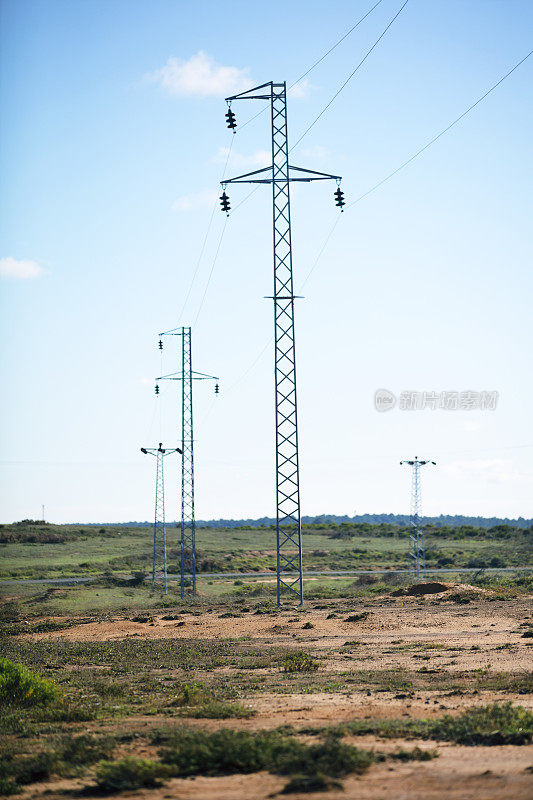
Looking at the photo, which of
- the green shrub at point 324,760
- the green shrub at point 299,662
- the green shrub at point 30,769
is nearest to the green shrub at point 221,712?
the green shrub at point 30,769

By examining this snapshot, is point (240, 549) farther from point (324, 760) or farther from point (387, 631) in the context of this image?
point (324, 760)

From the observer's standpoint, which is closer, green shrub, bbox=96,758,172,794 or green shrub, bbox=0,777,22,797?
green shrub, bbox=96,758,172,794

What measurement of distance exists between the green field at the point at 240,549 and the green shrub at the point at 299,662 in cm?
6187

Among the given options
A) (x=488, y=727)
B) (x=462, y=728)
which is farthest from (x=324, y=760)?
(x=488, y=727)

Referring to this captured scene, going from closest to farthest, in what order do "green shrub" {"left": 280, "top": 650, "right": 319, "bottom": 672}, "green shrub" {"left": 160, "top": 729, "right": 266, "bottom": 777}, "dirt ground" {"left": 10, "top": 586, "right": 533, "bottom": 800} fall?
"dirt ground" {"left": 10, "top": 586, "right": 533, "bottom": 800} → "green shrub" {"left": 160, "top": 729, "right": 266, "bottom": 777} → "green shrub" {"left": 280, "top": 650, "right": 319, "bottom": 672}

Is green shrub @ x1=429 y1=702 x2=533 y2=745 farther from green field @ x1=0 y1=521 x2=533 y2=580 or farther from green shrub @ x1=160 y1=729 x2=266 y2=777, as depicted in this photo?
green field @ x1=0 y1=521 x2=533 y2=580

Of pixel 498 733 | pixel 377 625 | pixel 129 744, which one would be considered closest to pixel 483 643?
pixel 377 625

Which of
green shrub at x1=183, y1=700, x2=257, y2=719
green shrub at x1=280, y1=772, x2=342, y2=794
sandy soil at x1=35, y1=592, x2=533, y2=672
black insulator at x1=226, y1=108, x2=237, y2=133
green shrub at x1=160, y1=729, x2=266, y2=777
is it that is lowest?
sandy soil at x1=35, y1=592, x2=533, y2=672

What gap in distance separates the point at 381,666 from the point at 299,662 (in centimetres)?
274

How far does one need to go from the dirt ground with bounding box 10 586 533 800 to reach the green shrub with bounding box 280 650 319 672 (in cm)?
46

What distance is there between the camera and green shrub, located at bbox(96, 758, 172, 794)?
12.9m

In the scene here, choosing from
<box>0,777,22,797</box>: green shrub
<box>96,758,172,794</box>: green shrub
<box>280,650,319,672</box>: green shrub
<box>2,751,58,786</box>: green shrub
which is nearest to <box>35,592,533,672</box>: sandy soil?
<box>280,650,319,672</box>: green shrub

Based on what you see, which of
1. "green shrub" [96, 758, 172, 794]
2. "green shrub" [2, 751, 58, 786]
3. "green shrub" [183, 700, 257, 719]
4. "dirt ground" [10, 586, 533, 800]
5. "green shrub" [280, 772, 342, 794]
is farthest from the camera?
"green shrub" [183, 700, 257, 719]

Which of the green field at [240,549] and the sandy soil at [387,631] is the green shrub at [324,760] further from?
the green field at [240,549]
